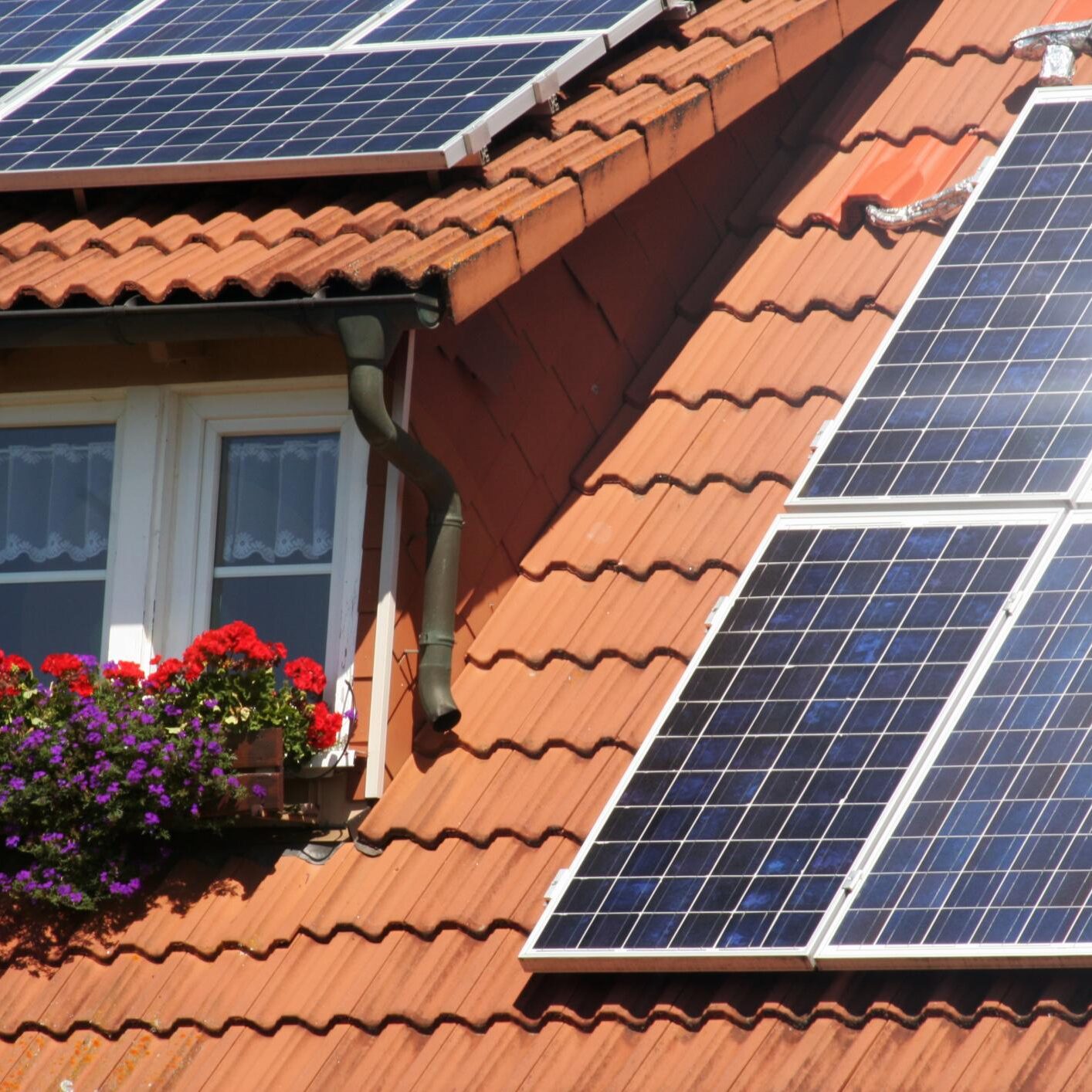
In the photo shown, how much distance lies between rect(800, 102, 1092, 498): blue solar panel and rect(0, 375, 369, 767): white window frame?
5.57ft

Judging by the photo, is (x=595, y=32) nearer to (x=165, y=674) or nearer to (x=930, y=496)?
(x=930, y=496)

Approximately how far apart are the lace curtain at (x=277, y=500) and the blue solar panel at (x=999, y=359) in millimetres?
1794

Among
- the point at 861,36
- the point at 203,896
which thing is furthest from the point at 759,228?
the point at 203,896

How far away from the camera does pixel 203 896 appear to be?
751 centimetres

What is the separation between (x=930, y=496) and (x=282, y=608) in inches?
93.9

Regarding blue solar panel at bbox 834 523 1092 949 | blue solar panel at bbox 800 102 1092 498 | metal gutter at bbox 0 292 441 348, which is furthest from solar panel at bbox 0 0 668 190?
blue solar panel at bbox 834 523 1092 949

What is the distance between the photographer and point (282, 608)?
7.79 m

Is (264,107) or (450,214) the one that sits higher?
(264,107)

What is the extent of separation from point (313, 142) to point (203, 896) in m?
2.85

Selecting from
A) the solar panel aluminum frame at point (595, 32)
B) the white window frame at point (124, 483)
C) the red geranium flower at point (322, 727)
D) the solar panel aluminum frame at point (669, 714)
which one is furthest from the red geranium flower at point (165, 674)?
the solar panel aluminum frame at point (595, 32)

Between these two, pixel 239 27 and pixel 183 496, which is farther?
pixel 239 27

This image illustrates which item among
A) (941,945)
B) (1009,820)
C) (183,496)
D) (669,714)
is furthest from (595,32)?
(941,945)

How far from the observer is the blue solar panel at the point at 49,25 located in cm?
948

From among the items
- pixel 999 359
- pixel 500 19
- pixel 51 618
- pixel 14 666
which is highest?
pixel 500 19
